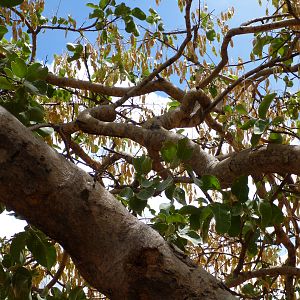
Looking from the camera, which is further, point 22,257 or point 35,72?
point 35,72

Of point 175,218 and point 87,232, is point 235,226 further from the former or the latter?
point 87,232

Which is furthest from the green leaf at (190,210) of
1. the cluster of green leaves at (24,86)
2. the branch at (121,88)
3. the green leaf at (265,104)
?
the branch at (121,88)

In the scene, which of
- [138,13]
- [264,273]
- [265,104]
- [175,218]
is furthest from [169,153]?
[138,13]

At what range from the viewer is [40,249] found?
4.47ft

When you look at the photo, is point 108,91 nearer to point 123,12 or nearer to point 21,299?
point 123,12

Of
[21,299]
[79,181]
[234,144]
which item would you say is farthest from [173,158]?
[234,144]

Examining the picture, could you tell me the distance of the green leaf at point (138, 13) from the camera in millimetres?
2825

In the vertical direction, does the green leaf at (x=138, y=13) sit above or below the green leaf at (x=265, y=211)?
above

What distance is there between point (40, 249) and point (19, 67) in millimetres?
481

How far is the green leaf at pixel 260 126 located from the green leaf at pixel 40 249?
24.3 inches

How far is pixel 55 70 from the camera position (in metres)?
3.72

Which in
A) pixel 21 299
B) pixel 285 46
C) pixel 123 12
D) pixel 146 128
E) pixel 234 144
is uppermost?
pixel 285 46

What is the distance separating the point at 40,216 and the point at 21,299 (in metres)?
0.40

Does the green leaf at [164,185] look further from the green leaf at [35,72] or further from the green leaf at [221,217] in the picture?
the green leaf at [35,72]
